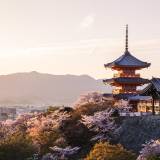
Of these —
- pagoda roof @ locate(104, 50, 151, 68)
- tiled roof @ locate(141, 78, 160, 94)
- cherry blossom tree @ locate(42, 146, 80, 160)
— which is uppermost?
pagoda roof @ locate(104, 50, 151, 68)

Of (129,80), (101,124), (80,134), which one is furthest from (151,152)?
(129,80)

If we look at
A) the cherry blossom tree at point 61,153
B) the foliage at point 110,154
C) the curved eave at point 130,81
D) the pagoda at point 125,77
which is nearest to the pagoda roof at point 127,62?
the pagoda at point 125,77

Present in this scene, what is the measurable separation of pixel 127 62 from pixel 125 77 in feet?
10.1

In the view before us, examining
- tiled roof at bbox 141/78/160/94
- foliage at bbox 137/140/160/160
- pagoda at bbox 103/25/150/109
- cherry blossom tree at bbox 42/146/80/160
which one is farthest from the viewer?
pagoda at bbox 103/25/150/109

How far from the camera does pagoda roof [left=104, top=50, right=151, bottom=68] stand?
95931 mm

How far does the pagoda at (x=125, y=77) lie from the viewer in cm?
9450

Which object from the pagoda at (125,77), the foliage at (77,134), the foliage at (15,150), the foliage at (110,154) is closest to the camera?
the foliage at (110,154)

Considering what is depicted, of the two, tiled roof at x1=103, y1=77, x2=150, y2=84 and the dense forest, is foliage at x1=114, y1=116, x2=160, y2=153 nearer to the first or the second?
the dense forest

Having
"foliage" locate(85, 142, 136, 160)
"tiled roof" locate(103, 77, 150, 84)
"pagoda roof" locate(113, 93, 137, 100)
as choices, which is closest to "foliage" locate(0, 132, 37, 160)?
"foliage" locate(85, 142, 136, 160)

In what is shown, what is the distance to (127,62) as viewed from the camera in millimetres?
97062

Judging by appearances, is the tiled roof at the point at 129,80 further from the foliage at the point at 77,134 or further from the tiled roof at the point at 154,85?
the tiled roof at the point at 154,85

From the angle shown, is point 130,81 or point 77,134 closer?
point 77,134

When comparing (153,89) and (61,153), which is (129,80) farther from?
(61,153)

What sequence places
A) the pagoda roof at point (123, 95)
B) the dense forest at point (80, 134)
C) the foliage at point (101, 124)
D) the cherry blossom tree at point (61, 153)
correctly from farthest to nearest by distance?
the pagoda roof at point (123, 95) < the foliage at point (101, 124) < the cherry blossom tree at point (61, 153) < the dense forest at point (80, 134)
